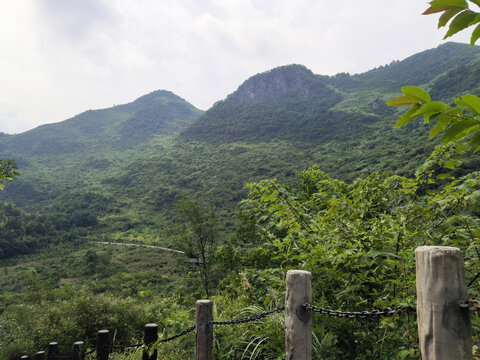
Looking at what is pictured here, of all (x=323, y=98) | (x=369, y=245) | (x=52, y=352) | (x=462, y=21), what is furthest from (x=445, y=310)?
(x=323, y=98)

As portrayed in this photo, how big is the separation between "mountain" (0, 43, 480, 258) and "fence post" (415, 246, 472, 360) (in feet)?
111

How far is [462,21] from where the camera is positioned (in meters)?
0.79

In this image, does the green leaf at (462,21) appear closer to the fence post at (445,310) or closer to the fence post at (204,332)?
the fence post at (445,310)

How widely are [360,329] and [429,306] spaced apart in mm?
1506

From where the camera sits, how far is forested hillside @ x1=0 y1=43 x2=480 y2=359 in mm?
2406

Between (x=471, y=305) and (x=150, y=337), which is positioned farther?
(x=150, y=337)

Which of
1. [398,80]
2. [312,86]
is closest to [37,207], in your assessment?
[312,86]

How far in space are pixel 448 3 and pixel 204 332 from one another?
244 centimetres

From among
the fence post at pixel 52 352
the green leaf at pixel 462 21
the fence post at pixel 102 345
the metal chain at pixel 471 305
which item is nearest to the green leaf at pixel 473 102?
the green leaf at pixel 462 21

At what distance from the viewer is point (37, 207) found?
71.8 meters

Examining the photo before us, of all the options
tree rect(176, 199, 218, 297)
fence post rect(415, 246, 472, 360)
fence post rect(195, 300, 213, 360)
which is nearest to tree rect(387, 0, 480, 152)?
fence post rect(415, 246, 472, 360)

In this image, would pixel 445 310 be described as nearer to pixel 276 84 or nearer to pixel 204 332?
pixel 204 332

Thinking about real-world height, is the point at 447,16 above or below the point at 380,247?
above

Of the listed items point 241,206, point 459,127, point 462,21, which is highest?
point 462,21
